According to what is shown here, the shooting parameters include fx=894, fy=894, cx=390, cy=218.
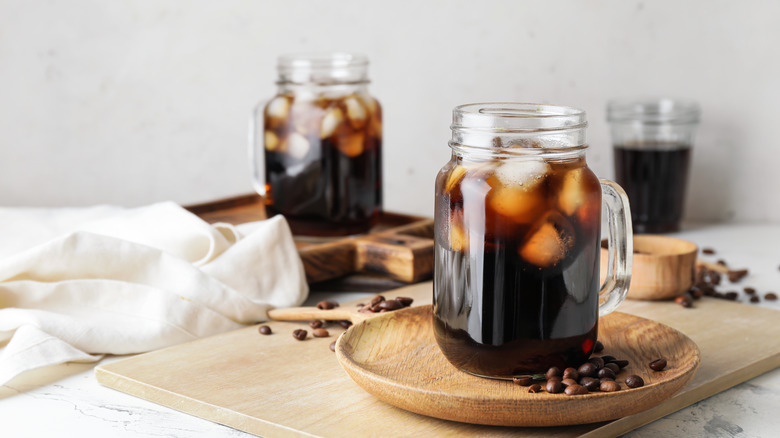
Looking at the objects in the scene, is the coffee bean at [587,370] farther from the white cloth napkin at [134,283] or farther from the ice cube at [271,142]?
the ice cube at [271,142]

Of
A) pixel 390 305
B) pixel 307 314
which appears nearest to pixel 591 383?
pixel 390 305

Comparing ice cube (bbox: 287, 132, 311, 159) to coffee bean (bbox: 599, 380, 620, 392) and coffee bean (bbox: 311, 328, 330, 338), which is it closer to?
coffee bean (bbox: 311, 328, 330, 338)

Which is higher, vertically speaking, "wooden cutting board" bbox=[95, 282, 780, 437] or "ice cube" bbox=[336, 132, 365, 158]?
"ice cube" bbox=[336, 132, 365, 158]

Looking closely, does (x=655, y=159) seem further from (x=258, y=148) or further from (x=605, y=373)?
(x=605, y=373)

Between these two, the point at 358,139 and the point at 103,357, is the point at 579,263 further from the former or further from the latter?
the point at 358,139

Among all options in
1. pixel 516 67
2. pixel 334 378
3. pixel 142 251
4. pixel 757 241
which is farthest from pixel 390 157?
pixel 334 378

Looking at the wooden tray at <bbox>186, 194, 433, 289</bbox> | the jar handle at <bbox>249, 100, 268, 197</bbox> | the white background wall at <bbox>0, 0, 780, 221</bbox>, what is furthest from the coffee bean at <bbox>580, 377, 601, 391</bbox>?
the white background wall at <bbox>0, 0, 780, 221</bbox>
